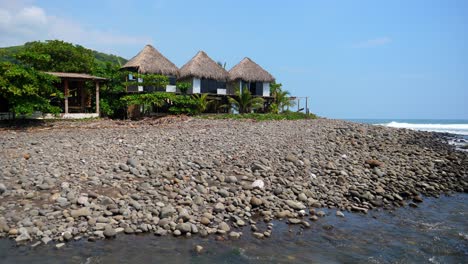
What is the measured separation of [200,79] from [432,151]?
17952 mm

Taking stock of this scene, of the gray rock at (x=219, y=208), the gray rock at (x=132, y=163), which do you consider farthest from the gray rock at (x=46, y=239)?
the gray rock at (x=132, y=163)

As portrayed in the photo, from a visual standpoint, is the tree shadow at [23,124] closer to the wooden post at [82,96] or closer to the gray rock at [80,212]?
the wooden post at [82,96]

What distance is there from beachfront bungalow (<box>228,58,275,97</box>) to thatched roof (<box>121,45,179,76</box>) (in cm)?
498

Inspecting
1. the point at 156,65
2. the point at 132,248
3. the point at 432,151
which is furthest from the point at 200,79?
the point at 132,248

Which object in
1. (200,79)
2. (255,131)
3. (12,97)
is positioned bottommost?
(255,131)

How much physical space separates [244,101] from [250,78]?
276 centimetres

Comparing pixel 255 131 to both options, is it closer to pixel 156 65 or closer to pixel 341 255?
pixel 341 255

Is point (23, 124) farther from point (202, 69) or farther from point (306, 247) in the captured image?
point (306, 247)

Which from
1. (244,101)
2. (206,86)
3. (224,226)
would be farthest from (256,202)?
(206,86)

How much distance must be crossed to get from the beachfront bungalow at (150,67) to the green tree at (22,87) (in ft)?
25.8

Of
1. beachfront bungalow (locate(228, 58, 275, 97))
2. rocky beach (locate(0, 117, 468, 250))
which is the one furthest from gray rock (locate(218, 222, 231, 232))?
beachfront bungalow (locate(228, 58, 275, 97))

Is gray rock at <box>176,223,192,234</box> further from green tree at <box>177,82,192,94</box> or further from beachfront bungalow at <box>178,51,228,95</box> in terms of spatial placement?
beachfront bungalow at <box>178,51,228,95</box>

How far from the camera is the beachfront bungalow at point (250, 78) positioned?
2923 centimetres

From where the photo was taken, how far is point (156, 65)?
26.5 meters
